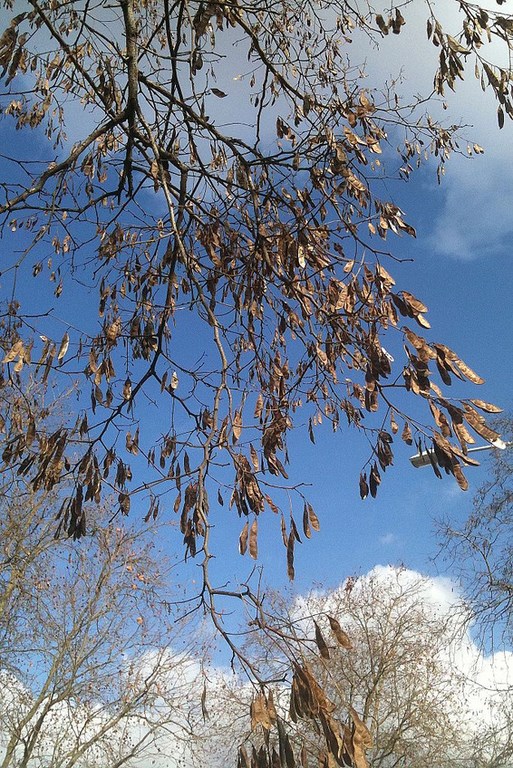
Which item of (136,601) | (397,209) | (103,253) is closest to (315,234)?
(397,209)

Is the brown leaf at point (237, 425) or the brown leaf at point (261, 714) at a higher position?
the brown leaf at point (237, 425)

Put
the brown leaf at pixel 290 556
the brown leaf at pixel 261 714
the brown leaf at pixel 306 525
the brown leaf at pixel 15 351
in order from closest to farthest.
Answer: the brown leaf at pixel 261 714 → the brown leaf at pixel 290 556 → the brown leaf at pixel 306 525 → the brown leaf at pixel 15 351

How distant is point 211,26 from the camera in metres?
3.81

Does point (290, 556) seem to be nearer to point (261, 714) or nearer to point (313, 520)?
point (313, 520)

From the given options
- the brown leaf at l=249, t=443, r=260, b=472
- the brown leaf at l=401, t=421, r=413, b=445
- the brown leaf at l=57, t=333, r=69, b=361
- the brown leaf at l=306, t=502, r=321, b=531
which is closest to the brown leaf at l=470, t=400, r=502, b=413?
the brown leaf at l=401, t=421, r=413, b=445

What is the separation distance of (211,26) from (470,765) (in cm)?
1398

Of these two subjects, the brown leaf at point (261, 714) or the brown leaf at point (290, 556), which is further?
the brown leaf at point (290, 556)

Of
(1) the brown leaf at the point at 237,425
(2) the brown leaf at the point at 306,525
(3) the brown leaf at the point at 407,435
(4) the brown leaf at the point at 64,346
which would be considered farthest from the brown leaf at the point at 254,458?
(4) the brown leaf at the point at 64,346

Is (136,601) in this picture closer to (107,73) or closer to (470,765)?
(470,765)

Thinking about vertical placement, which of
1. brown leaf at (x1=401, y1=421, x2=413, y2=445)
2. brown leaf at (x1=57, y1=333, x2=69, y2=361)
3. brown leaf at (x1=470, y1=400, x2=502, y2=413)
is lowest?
brown leaf at (x1=470, y1=400, x2=502, y2=413)

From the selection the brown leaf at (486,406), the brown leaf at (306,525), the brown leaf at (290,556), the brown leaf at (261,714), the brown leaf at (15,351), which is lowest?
the brown leaf at (261,714)

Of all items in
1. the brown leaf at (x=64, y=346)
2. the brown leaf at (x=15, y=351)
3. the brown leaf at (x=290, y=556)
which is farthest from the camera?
the brown leaf at (x=64, y=346)

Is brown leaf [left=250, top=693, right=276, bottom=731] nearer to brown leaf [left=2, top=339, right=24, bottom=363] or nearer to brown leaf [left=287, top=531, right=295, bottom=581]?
brown leaf [left=287, top=531, right=295, bottom=581]

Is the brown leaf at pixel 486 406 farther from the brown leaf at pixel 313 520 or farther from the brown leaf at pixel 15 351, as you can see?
the brown leaf at pixel 15 351
